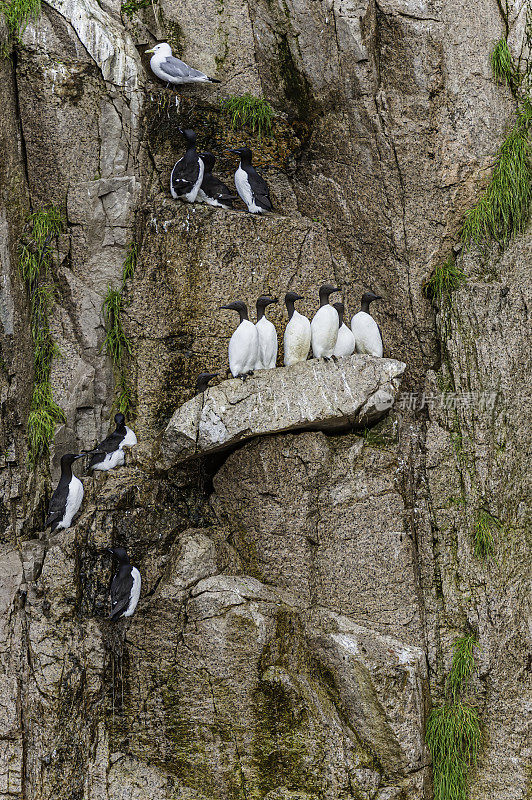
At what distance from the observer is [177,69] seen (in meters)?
8.24

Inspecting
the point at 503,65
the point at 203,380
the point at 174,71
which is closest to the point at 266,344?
the point at 203,380

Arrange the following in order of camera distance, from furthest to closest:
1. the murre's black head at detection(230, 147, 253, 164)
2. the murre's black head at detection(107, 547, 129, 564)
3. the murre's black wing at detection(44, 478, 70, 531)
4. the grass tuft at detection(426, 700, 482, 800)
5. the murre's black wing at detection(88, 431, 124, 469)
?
the murre's black head at detection(230, 147, 253, 164), the murre's black wing at detection(88, 431, 124, 469), the murre's black wing at detection(44, 478, 70, 531), the grass tuft at detection(426, 700, 482, 800), the murre's black head at detection(107, 547, 129, 564)

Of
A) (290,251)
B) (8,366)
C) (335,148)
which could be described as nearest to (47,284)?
(8,366)

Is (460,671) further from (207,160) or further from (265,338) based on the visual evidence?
(207,160)

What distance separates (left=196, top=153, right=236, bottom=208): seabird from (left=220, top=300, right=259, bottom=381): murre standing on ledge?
1.27 meters

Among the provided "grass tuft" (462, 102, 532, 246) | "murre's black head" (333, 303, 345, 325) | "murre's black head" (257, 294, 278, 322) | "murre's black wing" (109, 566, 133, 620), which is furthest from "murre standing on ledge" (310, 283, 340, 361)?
"murre's black wing" (109, 566, 133, 620)

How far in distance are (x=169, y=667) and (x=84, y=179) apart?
14.4ft

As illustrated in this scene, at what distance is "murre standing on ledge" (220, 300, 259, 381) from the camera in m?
7.04

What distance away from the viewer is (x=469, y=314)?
8.00 m

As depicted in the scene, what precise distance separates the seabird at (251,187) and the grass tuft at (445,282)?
1.60 m

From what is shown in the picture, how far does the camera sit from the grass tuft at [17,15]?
26.7ft

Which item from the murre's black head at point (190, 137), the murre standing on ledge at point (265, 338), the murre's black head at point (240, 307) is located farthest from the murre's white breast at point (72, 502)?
the murre's black head at point (190, 137)

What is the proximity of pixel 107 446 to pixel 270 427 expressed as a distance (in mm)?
1362

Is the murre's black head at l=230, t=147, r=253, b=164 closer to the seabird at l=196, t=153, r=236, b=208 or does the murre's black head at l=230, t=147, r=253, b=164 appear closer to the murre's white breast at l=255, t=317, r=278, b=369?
the seabird at l=196, t=153, r=236, b=208
